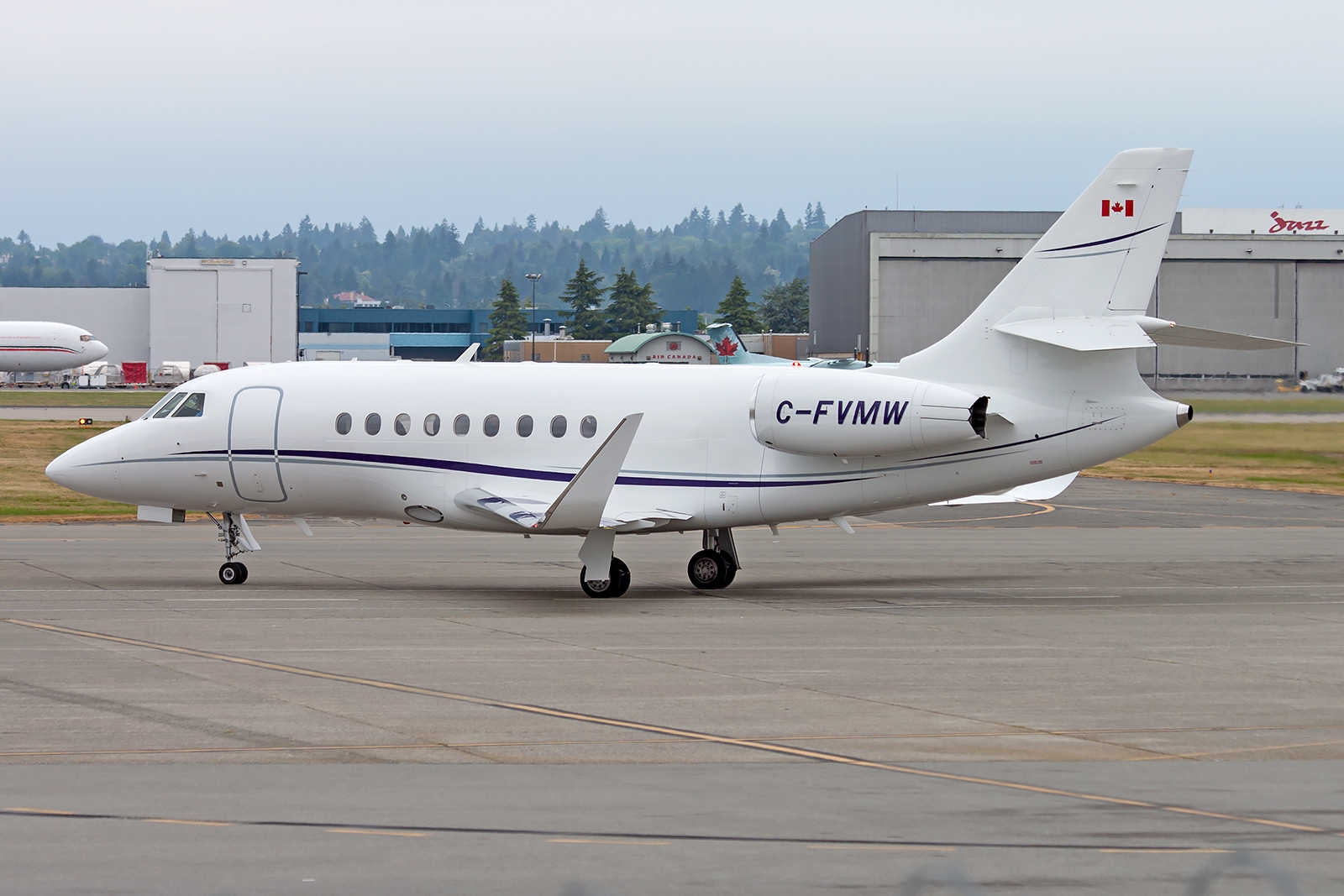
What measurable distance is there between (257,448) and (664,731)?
12.7 meters

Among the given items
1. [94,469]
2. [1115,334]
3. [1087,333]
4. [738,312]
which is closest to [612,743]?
[1087,333]

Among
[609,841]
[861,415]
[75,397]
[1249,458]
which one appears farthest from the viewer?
[75,397]

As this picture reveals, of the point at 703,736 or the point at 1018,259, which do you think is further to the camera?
the point at 1018,259

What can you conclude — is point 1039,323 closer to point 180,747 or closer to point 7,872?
point 180,747

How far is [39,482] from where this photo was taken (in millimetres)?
42625

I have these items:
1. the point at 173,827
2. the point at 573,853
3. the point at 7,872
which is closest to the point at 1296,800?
the point at 573,853

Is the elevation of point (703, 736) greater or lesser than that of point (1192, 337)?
lesser

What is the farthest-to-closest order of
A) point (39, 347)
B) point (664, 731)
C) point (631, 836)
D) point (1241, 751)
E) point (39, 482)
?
point (39, 347)
point (39, 482)
point (664, 731)
point (1241, 751)
point (631, 836)

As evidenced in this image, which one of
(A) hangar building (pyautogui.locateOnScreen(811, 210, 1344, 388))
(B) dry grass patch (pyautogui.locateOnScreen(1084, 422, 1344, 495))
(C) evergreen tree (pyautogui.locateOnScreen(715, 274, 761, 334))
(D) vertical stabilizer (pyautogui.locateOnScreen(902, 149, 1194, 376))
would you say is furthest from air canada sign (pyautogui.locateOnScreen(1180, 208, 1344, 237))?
(D) vertical stabilizer (pyautogui.locateOnScreen(902, 149, 1194, 376))

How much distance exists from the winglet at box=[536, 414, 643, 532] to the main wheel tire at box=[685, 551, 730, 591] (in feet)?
9.23

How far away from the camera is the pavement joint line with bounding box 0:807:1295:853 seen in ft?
30.1

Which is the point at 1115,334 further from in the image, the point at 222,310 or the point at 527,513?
the point at 222,310

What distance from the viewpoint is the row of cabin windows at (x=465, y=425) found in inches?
879

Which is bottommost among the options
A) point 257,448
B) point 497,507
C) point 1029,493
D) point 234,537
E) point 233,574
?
point 233,574
